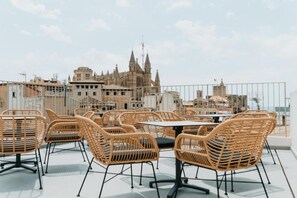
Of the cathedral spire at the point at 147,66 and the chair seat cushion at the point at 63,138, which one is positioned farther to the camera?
the cathedral spire at the point at 147,66

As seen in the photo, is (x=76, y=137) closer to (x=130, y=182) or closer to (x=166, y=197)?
(x=130, y=182)

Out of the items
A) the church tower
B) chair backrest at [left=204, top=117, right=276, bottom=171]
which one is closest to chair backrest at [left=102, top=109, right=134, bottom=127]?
chair backrest at [left=204, top=117, right=276, bottom=171]

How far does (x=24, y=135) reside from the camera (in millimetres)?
3424

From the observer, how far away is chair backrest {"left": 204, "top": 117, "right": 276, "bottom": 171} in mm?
2537

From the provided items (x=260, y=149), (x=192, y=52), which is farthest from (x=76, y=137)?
(x=192, y=52)

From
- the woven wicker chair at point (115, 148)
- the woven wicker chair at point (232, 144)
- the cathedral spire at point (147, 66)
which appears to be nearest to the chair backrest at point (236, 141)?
the woven wicker chair at point (232, 144)

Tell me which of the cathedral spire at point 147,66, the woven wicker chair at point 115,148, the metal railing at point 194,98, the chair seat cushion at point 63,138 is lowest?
the chair seat cushion at point 63,138

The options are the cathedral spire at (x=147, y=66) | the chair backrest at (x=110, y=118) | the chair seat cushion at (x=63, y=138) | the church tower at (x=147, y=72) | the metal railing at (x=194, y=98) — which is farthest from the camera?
the church tower at (x=147, y=72)

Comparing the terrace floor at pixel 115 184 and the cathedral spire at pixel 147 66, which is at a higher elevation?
the cathedral spire at pixel 147 66

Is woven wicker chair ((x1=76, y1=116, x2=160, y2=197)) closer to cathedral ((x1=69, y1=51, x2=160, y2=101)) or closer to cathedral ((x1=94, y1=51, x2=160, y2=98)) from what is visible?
cathedral ((x1=69, y1=51, x2=160, y2=101))

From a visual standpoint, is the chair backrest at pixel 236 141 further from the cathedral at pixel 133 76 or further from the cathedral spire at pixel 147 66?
the cathedral spire at pixel 147 66

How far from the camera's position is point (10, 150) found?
3.44 metres

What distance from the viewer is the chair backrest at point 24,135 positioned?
3.43 m

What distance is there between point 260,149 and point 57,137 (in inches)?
111
